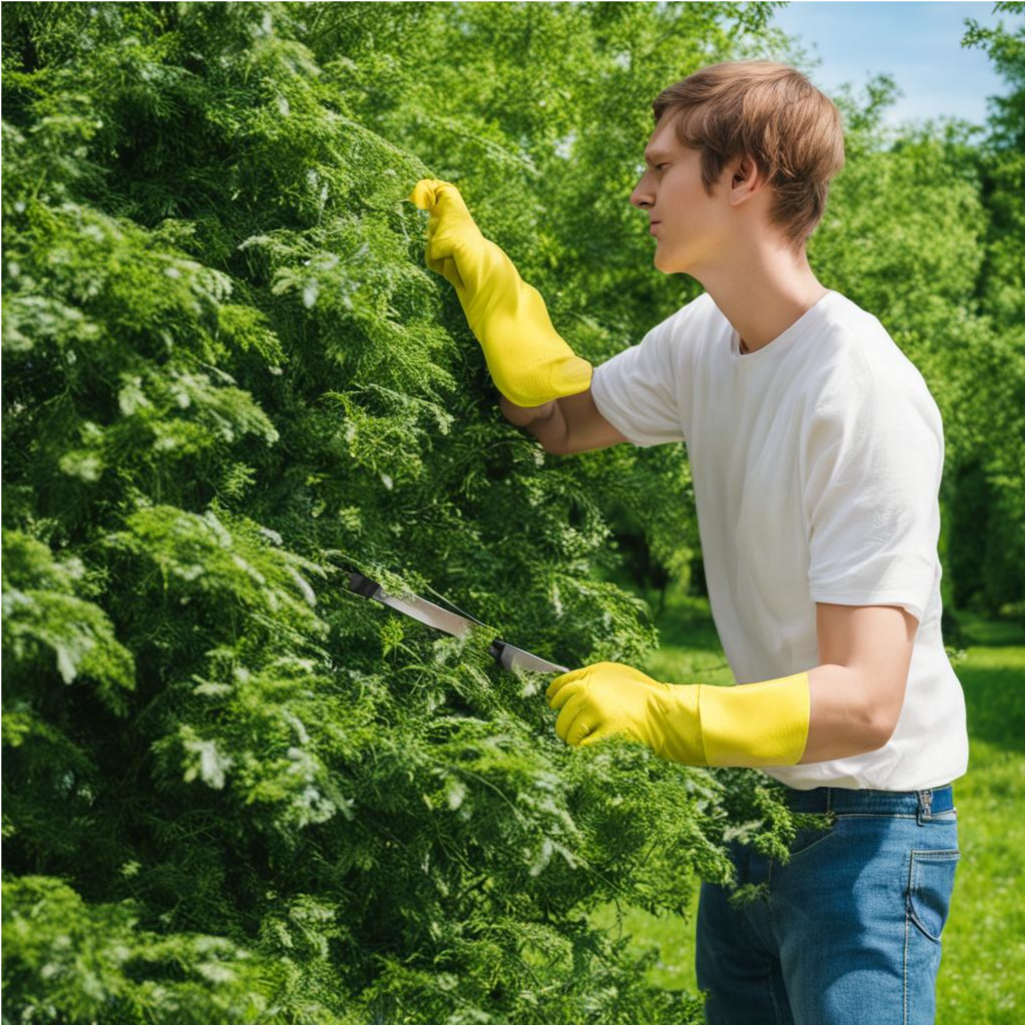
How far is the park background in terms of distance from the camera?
5.47 ft

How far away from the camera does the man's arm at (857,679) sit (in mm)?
2107

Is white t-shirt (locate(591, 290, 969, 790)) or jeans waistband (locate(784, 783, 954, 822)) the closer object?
white t-shirt (locate(591, 290, 969, 790))

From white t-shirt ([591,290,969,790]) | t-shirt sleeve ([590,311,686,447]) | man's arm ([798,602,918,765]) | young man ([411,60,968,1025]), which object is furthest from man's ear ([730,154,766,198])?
man's arm ([798,602,918,765])

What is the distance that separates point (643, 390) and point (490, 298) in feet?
1.58

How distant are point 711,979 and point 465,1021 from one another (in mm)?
1155

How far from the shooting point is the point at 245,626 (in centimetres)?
184

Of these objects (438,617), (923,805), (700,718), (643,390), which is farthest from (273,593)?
(923,805)

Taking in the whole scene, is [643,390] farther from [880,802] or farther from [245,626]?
[245,626]

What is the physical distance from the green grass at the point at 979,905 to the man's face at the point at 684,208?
96cm

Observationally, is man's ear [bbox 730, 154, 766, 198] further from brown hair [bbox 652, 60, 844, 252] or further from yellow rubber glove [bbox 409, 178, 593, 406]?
yellow rubber glove [bbox 409, 178, 593, 406]

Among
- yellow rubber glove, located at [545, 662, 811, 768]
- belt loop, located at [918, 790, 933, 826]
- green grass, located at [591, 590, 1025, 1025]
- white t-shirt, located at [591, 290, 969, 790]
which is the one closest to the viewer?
yellow rubber glove, located at [545, 662, 811, 768]

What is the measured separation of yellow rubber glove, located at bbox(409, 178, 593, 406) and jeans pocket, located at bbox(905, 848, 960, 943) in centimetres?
120

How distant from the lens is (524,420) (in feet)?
8.64

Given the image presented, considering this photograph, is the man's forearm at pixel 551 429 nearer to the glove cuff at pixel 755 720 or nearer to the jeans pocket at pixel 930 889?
the glove cuff at pixel 755 720
